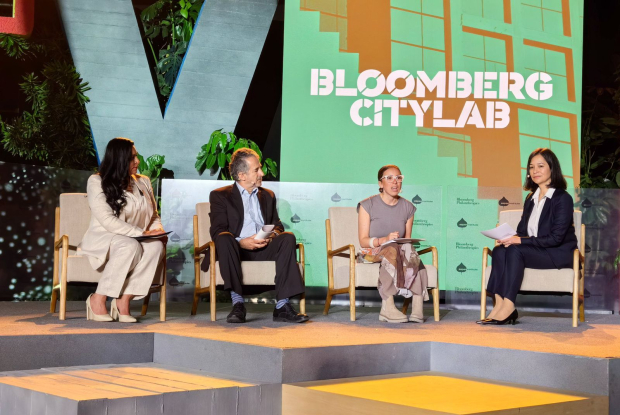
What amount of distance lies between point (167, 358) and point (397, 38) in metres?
4.18

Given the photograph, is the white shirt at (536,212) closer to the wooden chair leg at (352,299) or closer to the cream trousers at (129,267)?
the wooden chair leg at (352,299)

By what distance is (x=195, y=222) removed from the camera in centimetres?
516

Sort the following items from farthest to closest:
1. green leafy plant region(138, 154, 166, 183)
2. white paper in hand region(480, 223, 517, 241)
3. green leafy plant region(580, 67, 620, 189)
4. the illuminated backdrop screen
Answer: green leafy plant region(580, 67, 620, 189)
green leafy plant region(138, 154, 166, 183)
the illuminated backdrop screen
white paper in hand region(480, 223, 517, 241)

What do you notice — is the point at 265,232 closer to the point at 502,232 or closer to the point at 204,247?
the point at 204,247

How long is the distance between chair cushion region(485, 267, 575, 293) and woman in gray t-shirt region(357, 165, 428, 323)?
641 mm

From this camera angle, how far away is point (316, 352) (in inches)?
138

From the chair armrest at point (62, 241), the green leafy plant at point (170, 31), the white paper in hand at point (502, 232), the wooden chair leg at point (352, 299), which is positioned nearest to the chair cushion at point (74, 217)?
the chair armrest at point (62, 241)

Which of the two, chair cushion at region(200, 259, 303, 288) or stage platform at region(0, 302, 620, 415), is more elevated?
chair cushion at region(200, 259, 303, 288)

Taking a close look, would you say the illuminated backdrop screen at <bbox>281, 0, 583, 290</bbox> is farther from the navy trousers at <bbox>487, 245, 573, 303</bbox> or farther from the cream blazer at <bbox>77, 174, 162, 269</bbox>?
the cream blazer at <bbox>77, 174, 162, 269</bbox>

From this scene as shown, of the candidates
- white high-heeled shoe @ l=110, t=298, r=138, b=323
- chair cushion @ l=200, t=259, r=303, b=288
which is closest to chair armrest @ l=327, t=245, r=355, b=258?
chair cushion @ l=200, t=259, r=303, b=288

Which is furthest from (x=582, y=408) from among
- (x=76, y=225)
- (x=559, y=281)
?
(x=76, y=225)

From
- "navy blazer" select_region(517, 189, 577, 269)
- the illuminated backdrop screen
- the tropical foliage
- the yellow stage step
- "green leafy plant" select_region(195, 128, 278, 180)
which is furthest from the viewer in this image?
the tropical foliage

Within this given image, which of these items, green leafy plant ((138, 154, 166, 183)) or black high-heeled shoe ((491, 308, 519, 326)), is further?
green leafy plant ((138, 154, 166, 183))

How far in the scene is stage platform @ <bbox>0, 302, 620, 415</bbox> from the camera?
11.1 ft
